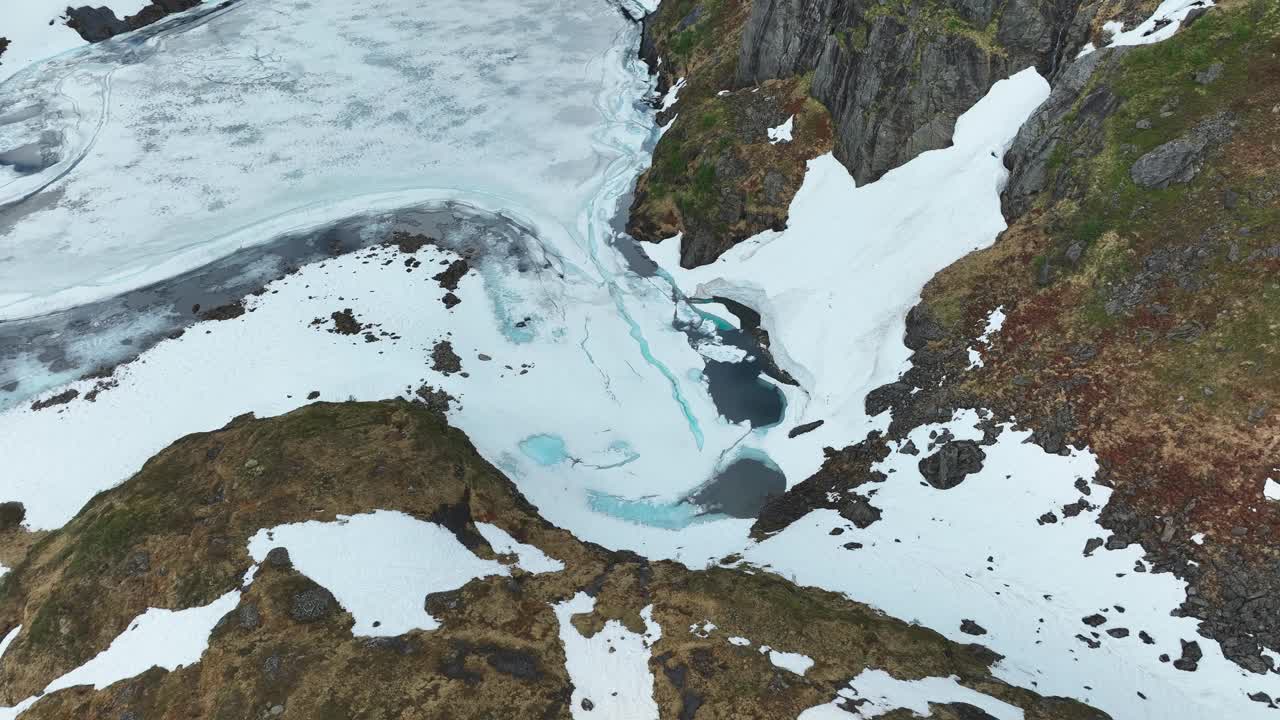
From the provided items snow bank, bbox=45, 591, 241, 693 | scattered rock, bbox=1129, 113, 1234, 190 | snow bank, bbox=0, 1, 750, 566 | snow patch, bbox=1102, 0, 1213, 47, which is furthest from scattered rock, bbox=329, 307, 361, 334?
snow patch, bbox=1102, 0, 1213, 47

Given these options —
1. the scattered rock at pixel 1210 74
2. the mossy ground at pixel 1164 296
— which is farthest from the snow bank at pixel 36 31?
the scattered rock at pixel 1210 74

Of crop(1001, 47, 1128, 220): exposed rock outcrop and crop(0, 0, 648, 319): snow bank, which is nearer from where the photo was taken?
crop(1001, 47, 1128, 220): exposed rock outcrop

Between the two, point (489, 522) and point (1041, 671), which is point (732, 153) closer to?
point (489, 522)

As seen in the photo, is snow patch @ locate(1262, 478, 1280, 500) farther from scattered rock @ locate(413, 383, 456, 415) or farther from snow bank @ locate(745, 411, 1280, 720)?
scattered rock @ locate(413, 383, 456, 415)

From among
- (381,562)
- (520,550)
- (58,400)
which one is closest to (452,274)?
(520,550)

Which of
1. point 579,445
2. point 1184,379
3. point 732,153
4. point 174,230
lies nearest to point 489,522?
point 579,445

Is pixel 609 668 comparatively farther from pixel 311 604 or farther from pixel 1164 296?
pixel 1164 296
